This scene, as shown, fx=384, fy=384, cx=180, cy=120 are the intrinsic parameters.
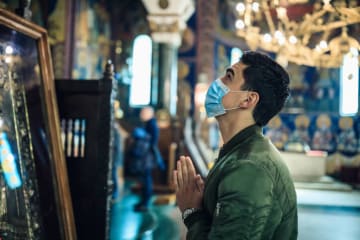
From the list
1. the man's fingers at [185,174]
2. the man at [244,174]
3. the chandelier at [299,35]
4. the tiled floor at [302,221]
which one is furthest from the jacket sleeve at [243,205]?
the chandelier at [299,35]

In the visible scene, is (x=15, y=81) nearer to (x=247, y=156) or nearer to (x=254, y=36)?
(x=247, y=156)

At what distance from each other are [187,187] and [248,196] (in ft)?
1.08

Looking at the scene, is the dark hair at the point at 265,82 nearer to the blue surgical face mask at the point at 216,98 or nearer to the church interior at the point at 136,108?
the blue surgical face mask at the point at 216,98

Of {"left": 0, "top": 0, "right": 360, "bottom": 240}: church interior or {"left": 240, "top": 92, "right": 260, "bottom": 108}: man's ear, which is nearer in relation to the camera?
Result: {"left": 240, "top": 92, "right": 260, "bottom": 108}: man's ear

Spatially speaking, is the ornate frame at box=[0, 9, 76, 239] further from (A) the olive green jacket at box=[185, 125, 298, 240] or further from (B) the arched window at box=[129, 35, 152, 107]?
(B) the arched window at box=[129, 35, 152, 107]

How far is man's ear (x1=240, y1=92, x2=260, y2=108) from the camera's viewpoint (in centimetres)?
142

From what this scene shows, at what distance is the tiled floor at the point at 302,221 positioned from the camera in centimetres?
429

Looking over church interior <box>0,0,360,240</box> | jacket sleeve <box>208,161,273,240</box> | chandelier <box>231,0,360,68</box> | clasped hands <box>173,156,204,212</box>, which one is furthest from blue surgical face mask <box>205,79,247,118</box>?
chandelier <box>231,0,360,68</box>

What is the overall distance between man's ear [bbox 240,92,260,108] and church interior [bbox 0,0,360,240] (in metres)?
1.11

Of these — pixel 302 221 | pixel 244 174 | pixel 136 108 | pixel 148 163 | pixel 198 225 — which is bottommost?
pixel 302 221

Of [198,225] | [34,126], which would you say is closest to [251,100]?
[198,225]

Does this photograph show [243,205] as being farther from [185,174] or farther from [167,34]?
[167,34]

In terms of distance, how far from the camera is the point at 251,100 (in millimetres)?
1419

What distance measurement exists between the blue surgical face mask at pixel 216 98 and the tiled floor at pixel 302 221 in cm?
296
